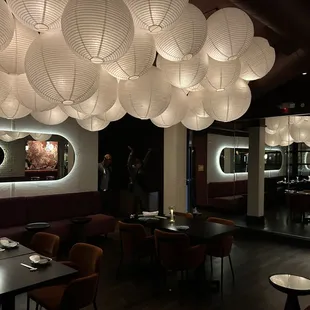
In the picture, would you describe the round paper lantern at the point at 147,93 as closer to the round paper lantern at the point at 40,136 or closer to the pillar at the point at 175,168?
the round paper lantern at the point at 40,136

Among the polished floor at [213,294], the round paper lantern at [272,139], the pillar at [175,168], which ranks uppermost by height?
the round paper lantern at [272,139]

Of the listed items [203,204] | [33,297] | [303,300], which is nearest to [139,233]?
[33,297]

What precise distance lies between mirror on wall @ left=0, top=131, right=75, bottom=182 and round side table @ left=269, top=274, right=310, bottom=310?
492 centimetres

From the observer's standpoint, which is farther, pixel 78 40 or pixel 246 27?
pixel 246 27

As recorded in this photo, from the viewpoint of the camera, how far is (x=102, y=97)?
2.59 metres

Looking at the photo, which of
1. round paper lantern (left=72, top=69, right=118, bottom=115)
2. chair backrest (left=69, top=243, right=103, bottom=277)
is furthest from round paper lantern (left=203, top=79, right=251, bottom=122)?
chair backrest (left=69, top=243, right=103, bottom=277)

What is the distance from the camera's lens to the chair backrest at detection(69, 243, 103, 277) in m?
2.95

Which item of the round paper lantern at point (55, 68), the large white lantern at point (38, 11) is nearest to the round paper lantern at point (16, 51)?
the round paper lantern at point (55, 68)

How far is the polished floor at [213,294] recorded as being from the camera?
11.4 ft

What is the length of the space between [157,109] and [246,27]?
3.12 ft

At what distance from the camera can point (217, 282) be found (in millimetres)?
3986

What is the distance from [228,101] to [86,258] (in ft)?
7.01

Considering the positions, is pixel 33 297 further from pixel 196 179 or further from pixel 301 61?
pixel 196 179

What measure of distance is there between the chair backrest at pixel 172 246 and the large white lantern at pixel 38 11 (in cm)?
273
